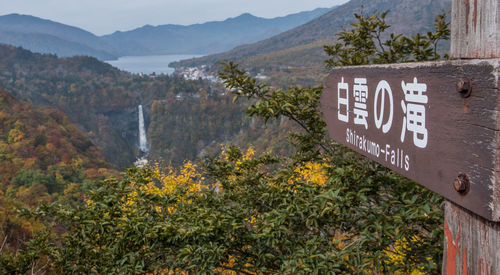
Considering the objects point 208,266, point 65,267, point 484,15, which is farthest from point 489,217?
point 65,267

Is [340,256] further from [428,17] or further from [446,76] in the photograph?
[428,17]

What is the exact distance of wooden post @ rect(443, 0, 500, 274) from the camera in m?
0.78

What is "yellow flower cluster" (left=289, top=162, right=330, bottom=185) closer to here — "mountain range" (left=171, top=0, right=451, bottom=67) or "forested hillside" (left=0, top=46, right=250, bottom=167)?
"forested hillside" (left=0, top=46, right=250, bottom=167)

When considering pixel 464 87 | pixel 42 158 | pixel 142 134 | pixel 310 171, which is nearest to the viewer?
pixel 464 87

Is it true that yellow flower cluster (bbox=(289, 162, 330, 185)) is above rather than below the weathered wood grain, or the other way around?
below

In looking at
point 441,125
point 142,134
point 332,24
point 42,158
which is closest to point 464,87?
point 441,125

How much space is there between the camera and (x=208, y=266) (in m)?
2.25

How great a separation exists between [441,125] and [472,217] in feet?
0.67

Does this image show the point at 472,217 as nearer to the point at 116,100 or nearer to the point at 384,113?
the point at 384,113

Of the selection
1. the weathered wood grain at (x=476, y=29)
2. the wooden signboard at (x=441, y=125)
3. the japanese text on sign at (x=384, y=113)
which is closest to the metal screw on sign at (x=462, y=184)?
the wooden signboard at (x=441, y=125)

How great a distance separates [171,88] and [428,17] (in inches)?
2989

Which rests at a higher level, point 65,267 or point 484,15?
point 484,15

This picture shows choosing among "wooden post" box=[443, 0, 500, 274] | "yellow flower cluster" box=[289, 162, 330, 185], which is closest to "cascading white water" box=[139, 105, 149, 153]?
"yellow flower cluster" box=[289, 162, 330, 185]

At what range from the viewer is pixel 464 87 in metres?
0.75
